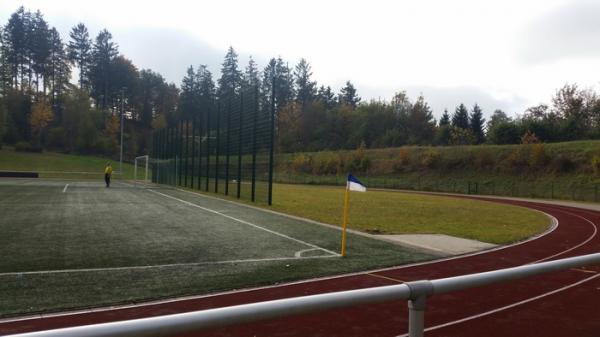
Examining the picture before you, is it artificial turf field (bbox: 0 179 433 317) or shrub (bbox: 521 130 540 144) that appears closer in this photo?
artificial turf field (bbox: 0 179 433 317)

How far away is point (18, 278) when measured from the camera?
7508 mm

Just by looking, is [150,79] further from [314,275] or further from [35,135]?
[314,275]

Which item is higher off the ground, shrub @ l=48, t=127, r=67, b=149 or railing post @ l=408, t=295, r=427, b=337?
shrub @ l=48, t=127, r=67, b=149

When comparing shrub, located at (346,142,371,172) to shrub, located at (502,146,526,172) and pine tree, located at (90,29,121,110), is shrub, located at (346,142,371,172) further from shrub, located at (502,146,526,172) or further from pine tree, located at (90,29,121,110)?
pine tree, located at (90,29,121,110)

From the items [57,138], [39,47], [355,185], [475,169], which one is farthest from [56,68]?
[355,185]

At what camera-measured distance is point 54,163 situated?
7875 cm

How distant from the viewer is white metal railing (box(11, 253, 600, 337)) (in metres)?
1.70

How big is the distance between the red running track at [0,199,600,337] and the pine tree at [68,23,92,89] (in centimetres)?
11655

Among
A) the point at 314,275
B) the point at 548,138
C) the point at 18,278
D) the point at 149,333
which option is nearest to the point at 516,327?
the point at 314,275

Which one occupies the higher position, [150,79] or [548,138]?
[150,79]

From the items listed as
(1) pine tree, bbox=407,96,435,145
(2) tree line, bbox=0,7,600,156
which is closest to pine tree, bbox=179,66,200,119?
(2) tree line, bbox=0,7,600,156

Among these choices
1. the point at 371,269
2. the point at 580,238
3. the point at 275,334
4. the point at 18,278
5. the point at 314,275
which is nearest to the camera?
the point at 275,334

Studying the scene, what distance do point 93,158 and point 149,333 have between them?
9555 cm

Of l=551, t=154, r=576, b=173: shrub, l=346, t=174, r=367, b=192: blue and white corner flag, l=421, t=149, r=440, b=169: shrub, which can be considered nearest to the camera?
l=346, t=174, r=367, b=192: blue and white corner flag
